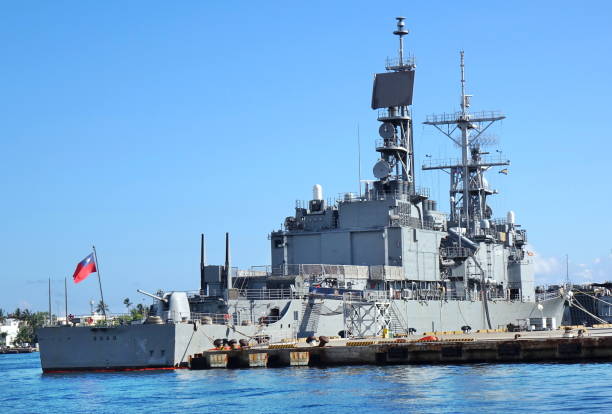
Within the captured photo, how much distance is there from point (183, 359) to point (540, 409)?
19.5 meters

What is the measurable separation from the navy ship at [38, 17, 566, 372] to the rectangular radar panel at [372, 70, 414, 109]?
6cm

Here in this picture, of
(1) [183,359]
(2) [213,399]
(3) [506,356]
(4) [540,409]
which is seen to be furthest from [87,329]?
(4) [540,409]

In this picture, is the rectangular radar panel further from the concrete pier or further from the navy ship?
the concrete pier

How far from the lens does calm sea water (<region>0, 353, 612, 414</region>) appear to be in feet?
108

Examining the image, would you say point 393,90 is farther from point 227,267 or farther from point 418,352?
point 418,352

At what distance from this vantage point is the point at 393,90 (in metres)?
66.1

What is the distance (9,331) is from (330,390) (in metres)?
104

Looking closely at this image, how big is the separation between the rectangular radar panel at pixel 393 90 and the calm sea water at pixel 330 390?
2506 cm

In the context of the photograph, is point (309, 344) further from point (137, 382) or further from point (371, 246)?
point (371, 246)

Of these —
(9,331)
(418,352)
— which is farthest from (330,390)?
(9,331)

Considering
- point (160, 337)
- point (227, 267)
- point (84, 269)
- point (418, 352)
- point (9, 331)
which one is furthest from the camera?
point (9, 331)

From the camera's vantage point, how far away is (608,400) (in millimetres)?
32031

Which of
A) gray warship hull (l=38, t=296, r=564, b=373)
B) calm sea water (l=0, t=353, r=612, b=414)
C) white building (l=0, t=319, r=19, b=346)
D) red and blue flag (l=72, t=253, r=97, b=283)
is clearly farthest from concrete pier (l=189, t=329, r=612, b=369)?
white building (l=0, t=319, r=19, b=346)

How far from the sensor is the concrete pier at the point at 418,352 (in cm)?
4356
